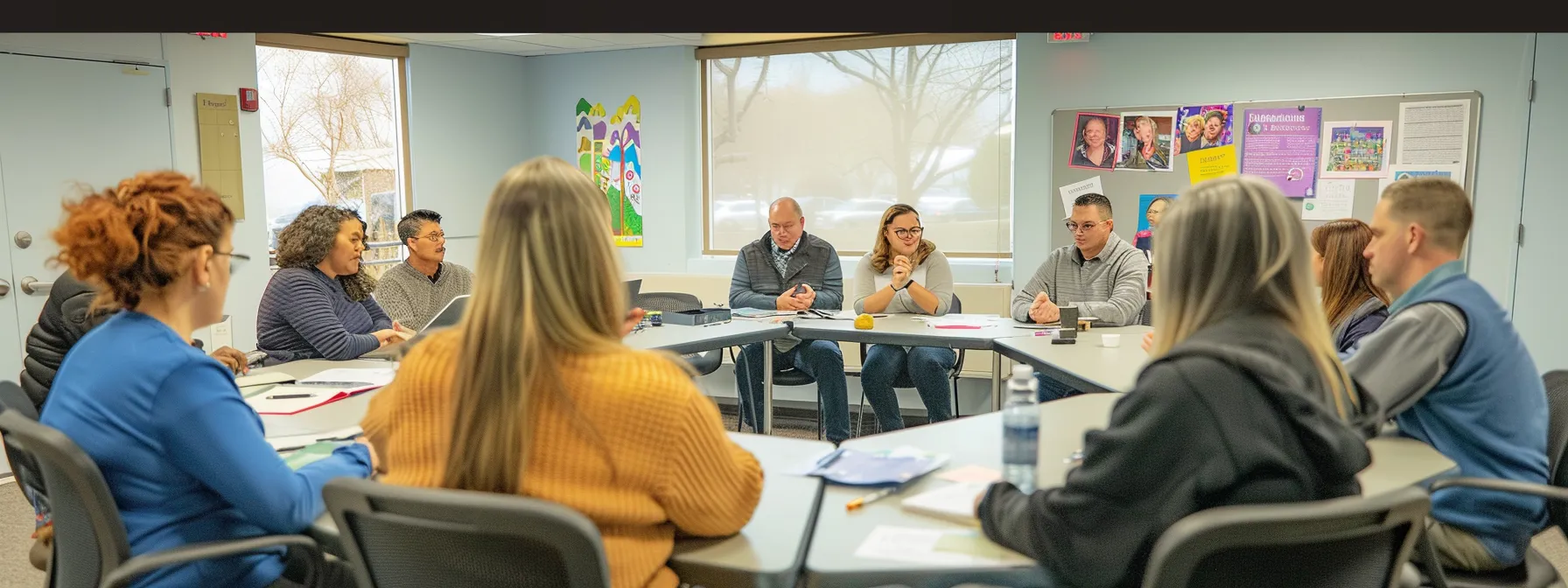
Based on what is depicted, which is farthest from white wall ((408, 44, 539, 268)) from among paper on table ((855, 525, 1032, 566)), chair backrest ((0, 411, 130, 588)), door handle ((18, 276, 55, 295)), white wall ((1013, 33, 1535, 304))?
paper on table ((855, 525, 1032, 566))

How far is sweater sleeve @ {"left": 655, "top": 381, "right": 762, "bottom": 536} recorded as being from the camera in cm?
141

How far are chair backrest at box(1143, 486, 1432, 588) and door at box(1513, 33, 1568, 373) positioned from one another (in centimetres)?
424

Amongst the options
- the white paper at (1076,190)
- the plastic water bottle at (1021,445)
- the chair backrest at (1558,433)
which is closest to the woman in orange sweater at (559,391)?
the plastic water bottle at (1021,445)

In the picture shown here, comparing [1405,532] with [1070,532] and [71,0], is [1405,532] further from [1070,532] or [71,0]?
[71,0]

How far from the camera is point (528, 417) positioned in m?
1.36

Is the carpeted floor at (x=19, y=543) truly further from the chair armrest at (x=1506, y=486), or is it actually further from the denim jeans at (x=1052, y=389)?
the denim jeans at (x=1052, y=389)

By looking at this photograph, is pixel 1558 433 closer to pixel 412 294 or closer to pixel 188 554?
pixel 188 554

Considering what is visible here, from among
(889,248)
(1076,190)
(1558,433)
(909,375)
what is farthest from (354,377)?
(1076,190)

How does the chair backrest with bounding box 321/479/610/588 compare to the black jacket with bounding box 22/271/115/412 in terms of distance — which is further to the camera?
the black jacket with bounding box 22/271/115/412

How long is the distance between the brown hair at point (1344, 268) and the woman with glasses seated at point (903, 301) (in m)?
1.99

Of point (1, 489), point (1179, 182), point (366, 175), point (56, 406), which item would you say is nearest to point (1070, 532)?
point (56, 406)

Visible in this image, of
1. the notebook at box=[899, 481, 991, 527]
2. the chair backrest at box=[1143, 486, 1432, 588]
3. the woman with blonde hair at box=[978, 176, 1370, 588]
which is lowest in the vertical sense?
the notebook at box=[899, 481, 991, 527]

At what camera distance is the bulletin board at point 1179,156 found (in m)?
4.77

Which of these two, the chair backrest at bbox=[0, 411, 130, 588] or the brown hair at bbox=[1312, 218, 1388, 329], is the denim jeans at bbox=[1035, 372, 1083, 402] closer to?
the brown hair at bbox=[1312, 218, 1388, 329]
